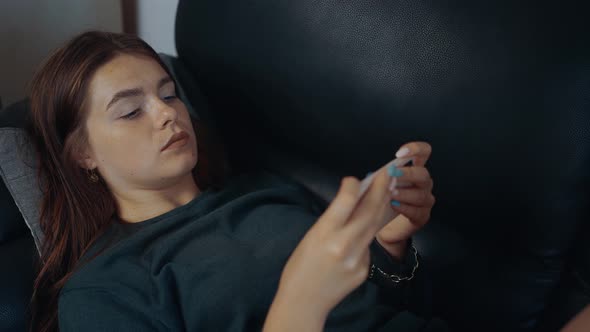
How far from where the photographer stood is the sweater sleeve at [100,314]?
0.86 meters

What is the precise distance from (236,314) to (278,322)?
0.27 metres

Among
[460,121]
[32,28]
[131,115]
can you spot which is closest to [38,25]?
[32,28]

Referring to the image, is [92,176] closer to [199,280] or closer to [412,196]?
[199,280]

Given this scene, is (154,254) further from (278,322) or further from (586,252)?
(586,252)

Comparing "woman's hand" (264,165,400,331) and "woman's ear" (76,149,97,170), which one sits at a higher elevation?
"woman's hand" (264,165,400,331)

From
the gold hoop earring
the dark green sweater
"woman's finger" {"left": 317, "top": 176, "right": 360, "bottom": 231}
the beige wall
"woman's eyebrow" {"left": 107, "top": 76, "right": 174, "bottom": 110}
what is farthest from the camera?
the beige wall

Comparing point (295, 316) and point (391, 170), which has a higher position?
point (391, 170)

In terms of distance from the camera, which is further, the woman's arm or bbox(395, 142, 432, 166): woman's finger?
bbox(395, 142, 432, 166): woman's finger

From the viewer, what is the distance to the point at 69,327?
0.88m

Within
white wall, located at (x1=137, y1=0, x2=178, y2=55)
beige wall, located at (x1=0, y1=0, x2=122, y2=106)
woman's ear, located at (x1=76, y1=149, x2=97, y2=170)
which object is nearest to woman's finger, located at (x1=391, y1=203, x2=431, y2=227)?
woman's ear, located at (x1=76, y1=149, x2=97, y2=170)

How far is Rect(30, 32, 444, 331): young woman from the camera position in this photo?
2.94ft

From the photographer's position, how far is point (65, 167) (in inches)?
44.2

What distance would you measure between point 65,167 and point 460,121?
2.57ft

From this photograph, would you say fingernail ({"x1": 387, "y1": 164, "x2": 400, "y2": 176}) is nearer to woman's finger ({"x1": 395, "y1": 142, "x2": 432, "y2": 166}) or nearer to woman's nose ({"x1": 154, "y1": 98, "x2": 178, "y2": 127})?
woman's finger ({"x1": 395, "y1": 142, "x2": 432, "y2": 166})
